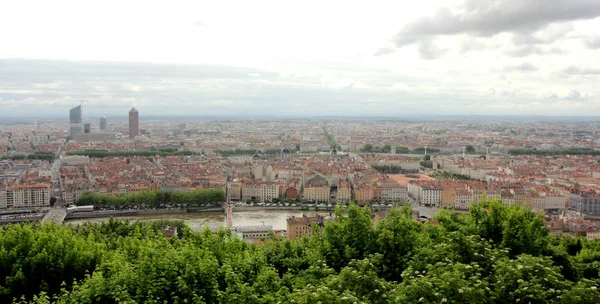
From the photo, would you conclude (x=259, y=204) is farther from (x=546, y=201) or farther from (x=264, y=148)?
(x=264, y=148)

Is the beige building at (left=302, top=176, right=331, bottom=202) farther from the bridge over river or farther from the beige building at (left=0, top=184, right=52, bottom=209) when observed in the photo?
the beige building at (left=0, top=184, right=52, bottom=209)

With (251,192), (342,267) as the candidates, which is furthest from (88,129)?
(342,267)

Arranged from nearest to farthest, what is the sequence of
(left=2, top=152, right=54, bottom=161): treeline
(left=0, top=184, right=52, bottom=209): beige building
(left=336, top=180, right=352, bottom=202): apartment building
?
(left=0, top=184, right=52, bottom=209): beige building → (left=336, top=180, right=352, bottom=202): apartment building → (left=2, top=152, right=54, bottom=161): treeline

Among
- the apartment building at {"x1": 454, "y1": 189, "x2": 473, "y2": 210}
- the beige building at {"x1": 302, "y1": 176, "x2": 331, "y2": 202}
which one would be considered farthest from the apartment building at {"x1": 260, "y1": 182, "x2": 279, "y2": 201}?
the apartment building at {"x1": 454, "y1": 189, "x2": 473, "y2": 210}

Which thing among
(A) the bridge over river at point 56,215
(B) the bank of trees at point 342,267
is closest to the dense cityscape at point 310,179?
(A) the bridge over river at point 56,215

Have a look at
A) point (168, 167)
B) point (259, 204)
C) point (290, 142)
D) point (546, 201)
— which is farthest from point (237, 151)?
point (546, 201)
